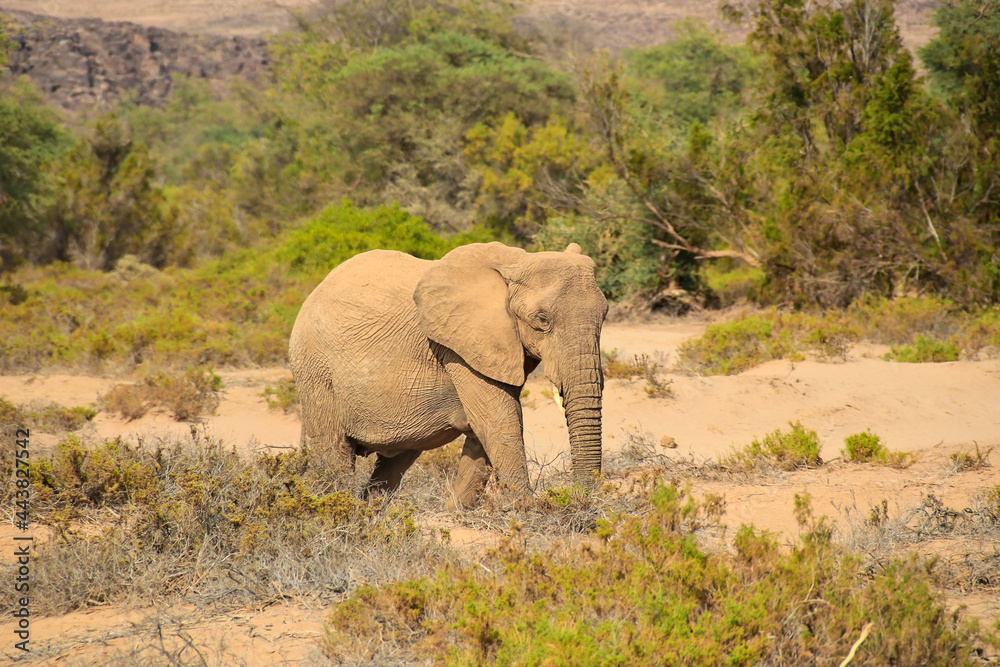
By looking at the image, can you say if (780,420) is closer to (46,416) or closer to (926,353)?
(926,353)

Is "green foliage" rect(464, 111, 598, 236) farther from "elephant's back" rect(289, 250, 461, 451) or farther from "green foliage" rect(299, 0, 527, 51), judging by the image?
"elephant's back" rect(289, 250, 461, 451)

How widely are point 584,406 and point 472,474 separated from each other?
1.19 metres

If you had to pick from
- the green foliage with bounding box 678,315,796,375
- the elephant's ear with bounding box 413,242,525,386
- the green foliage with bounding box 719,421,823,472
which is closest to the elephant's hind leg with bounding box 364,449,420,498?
the elephant's ear with bounding box 413,242,525,386

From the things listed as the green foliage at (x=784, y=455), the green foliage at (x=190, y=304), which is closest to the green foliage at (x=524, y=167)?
the green foliage at (x=190, y=304)

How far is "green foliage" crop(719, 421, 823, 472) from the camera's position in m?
6.83

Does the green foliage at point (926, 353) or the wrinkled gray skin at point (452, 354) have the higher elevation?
the wrinkled gray skin at point (452, 354)

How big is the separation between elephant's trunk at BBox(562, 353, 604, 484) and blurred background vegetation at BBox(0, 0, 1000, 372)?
7660 mm

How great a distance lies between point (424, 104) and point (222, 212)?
A: 681 centimetres

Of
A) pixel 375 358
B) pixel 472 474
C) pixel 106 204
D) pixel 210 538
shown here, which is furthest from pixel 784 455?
pixel 106 204

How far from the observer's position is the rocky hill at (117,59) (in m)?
73.2

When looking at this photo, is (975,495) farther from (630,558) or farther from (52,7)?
(52,7)

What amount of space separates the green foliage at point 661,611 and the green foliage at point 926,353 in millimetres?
6688

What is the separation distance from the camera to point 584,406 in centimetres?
452

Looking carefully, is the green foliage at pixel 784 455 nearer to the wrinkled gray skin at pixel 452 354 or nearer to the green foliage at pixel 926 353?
the wrinkled gray skin at pixel 452 354
